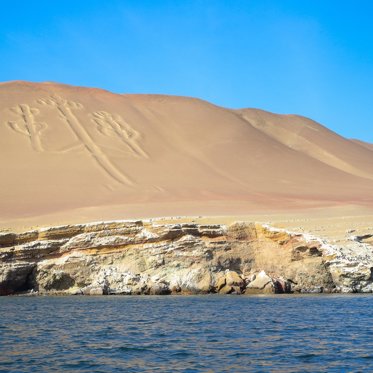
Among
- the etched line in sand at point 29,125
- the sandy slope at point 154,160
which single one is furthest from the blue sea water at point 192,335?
the etched line in sand at point 29,125

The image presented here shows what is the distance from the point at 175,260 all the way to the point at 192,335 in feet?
36.3

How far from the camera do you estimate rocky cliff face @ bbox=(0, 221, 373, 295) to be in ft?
82.0

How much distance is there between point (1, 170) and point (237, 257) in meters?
35.1

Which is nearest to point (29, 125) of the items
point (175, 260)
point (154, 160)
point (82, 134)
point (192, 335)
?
point (82, 134)

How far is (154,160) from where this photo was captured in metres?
62.2

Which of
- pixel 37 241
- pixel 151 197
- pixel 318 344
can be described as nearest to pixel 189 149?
pixel 151 197

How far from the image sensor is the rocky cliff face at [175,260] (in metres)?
25.0

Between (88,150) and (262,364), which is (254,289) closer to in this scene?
(262,364)

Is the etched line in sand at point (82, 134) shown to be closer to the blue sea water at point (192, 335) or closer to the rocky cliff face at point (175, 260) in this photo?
the rocky cliff face at point (175, 260)

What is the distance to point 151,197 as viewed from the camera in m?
49.8

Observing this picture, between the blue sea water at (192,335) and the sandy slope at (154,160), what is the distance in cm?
1850

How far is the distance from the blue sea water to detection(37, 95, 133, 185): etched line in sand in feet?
115

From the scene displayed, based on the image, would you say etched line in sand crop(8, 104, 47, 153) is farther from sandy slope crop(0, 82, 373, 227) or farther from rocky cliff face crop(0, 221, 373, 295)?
rocky cliff face crop(0, 221, 373, 295)

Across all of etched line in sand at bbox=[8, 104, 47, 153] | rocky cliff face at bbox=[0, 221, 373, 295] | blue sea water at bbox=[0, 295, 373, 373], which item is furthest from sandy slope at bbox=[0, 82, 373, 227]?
blue sea water at bbox=[0, 295, 373, 373]
